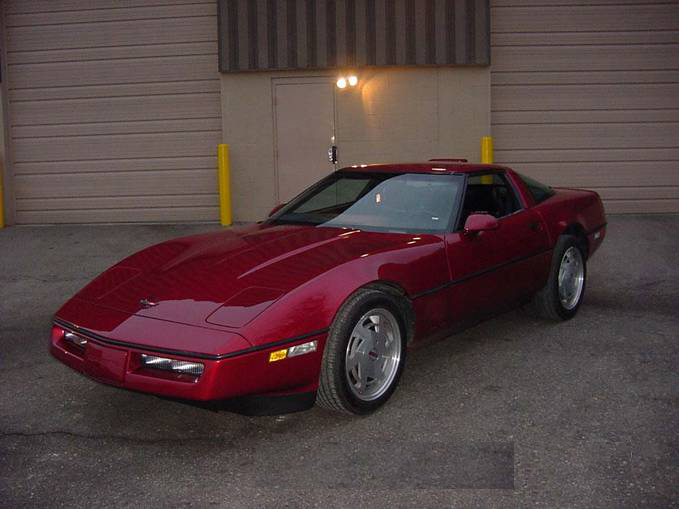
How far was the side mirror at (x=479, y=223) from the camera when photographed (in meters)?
4.90

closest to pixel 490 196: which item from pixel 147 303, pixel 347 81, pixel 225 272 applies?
pixel 225 272

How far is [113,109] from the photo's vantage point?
39.8ft

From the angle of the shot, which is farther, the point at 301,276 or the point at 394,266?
the point at 394,266

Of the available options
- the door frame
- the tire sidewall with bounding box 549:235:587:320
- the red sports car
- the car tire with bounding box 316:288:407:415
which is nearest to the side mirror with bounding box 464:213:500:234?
the red sports car

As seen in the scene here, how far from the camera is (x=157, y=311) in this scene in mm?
3988

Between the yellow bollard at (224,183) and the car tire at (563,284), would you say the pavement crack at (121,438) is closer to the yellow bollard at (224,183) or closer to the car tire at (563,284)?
the car tire at (563,284)

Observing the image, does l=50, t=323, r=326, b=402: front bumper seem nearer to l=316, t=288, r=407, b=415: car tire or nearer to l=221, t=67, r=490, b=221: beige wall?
l=316, t=288, r=407, b=415: car tire

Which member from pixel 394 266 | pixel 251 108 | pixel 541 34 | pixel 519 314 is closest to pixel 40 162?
pixel 251 108

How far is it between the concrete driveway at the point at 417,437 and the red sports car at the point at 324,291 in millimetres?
280

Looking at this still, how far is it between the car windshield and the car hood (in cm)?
20

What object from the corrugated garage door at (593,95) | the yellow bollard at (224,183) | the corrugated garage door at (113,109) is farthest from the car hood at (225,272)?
the corrugated garage door at (593,95)

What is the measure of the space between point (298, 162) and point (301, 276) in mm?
7932

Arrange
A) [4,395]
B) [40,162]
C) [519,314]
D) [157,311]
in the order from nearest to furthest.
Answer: [157,311] < [4,395] < [519,314] < [40,162]

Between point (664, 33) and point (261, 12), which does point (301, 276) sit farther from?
point (664, 33)
